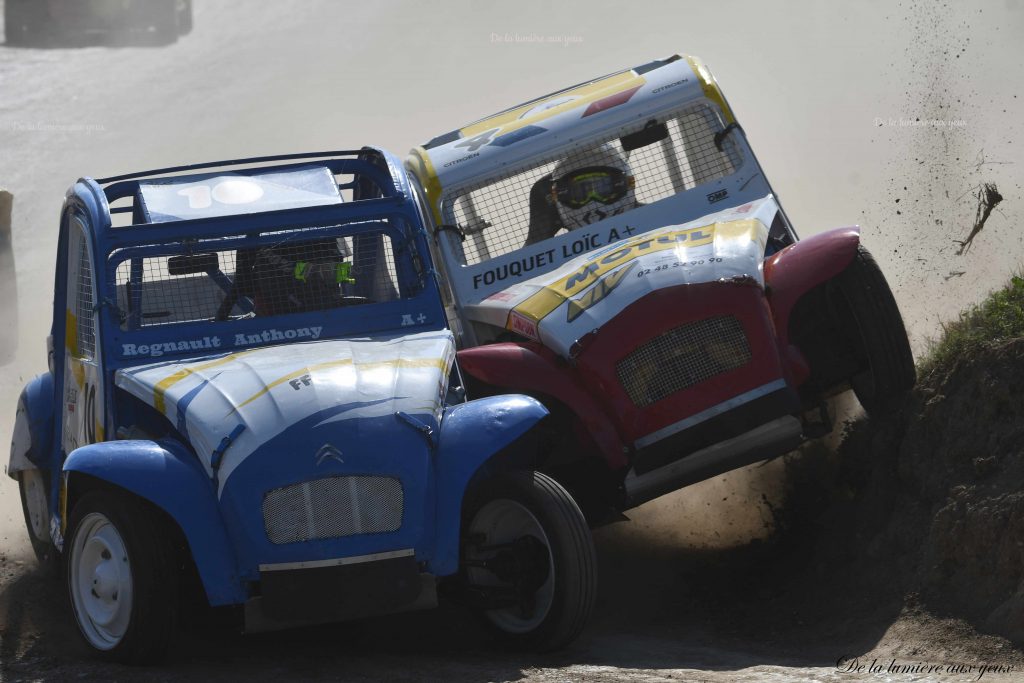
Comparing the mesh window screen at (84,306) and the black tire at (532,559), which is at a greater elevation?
the mesh window screen at (84,306)

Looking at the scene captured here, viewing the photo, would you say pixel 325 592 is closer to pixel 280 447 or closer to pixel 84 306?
pixel 280 447

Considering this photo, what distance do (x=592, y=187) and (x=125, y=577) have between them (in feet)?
12.9

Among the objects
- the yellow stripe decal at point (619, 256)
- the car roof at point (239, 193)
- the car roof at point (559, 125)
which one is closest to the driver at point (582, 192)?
the car roof at point (559, 125)

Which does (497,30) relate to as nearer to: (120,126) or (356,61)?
(356,61)

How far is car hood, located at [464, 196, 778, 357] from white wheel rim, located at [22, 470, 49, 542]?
7.86ft

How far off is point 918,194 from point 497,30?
9.76 meters

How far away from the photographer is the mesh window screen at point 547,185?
26.2ft

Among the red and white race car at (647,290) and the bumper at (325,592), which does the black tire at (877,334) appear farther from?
the bumper at (325,592)

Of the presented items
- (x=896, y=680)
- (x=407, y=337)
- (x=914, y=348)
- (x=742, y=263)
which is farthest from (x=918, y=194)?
(x=896, y=680)

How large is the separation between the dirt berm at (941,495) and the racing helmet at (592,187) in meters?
1.83

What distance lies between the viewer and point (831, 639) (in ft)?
18.5

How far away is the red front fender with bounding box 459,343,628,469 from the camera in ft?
Answer: 20.3

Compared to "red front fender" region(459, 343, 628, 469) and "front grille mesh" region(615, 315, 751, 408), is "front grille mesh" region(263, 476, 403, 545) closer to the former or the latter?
"red front fender" region(459, 343, 628, 469)

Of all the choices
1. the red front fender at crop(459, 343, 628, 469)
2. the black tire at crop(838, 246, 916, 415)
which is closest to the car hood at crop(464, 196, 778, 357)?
the red front fender at crop(459, 343, 628, 469)
